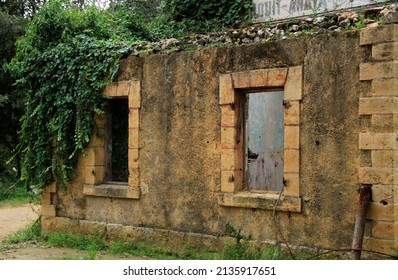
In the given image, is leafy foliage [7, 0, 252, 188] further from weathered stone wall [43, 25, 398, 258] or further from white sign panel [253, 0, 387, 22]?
white sign panel [253, 0, 387, 22]

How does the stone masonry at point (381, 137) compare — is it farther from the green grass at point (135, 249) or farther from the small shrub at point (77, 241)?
the small shrub at point (77, 241)

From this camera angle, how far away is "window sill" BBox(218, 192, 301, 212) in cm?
710

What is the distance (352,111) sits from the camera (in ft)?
21.9

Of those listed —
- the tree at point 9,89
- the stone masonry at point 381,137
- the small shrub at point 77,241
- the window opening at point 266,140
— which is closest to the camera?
the stone masonry at point 381,137

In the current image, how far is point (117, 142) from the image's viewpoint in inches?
378

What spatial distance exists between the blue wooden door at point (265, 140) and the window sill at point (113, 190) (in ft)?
11.5

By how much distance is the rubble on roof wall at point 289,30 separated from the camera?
6.93 m

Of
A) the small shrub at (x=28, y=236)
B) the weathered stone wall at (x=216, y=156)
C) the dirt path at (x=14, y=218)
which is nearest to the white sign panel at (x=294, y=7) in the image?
the weathered stone wall at (x=216, y=156)

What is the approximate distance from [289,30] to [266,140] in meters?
4.58

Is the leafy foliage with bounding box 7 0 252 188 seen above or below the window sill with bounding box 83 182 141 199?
above

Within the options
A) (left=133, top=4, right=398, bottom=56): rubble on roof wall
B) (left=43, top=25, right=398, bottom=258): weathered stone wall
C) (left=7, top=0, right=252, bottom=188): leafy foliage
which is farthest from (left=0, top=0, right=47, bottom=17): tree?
(left=133, top=4, right=398, bottom=56): rubble on roof wall

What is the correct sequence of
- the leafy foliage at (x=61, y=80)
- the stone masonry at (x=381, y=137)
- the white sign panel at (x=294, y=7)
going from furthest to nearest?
the white sign panel at (x=294, y=7)
the leafy foliage at (x=61, y=80)
the stone masonry at (x=381, y=137)

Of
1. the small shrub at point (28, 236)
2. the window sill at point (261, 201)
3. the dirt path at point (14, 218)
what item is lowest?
the dirt path at point (14, 218)

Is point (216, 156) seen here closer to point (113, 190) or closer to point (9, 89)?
point (113, 190)
